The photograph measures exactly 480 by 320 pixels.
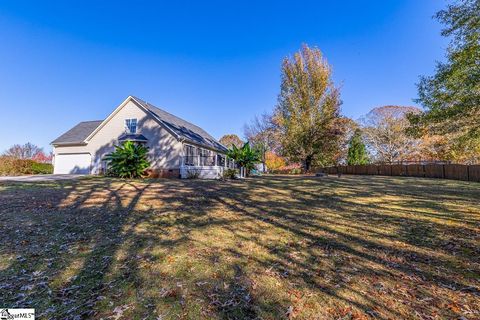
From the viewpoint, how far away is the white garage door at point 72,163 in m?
21.4

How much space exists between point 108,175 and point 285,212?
51.5 feet

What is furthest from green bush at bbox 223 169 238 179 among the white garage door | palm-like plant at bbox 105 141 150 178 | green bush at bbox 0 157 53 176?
green bush at bbox 0 157 53 176

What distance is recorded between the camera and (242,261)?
13.5 ft

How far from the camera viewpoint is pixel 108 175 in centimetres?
1823

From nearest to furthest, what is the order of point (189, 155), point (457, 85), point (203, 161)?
1. point (457, 85)
2. point (189, 155)
3. point (203, 161)

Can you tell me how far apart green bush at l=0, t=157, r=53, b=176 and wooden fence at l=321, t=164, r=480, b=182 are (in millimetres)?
33289

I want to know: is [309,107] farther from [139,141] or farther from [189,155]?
[139,141]

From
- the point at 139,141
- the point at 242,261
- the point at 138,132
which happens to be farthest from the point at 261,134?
the point at 242,261

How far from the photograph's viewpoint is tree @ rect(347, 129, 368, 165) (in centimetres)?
3597

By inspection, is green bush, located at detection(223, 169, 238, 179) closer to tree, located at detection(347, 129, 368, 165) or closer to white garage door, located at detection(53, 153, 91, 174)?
white garage door, located at detection(53, 153, 91, 174)

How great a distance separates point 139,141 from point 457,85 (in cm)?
1974

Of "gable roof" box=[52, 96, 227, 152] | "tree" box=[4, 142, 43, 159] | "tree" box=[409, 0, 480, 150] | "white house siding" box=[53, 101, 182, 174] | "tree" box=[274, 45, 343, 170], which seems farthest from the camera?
"tree" box=[4, 142, 43, 159]

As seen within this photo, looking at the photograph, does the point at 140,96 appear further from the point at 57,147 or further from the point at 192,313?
the point at 192,313

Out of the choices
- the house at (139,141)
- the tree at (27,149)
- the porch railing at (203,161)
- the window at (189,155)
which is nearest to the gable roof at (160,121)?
the house at (139,141)
